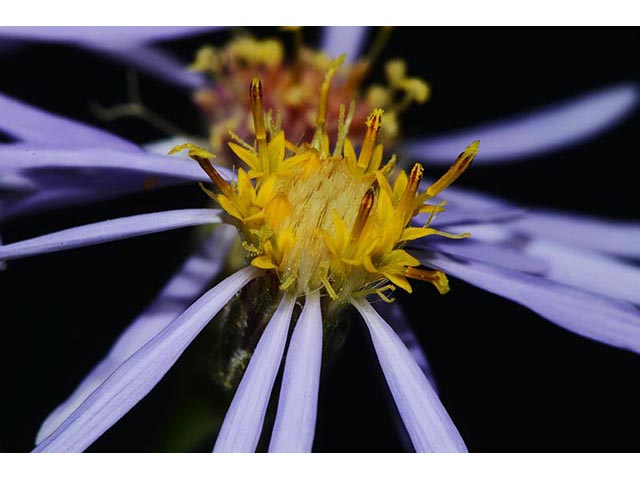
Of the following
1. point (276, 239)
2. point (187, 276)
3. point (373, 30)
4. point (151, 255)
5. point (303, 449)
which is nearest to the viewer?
point (303, 449)

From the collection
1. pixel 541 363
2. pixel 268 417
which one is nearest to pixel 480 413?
pixel 541 363

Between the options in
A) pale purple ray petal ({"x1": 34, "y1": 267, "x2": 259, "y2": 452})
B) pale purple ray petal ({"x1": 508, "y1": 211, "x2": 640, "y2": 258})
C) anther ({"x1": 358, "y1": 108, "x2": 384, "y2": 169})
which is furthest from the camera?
pale purple ray petal ({"x1": 508, "y1": 211, "x2": 640, "y2": 258})

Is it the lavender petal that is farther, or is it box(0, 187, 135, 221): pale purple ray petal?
the lavender petal

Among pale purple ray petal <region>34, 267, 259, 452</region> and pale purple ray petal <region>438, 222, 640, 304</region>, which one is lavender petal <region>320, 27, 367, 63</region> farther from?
pale purple ray petal <region>34, 267, 259, 452</region>

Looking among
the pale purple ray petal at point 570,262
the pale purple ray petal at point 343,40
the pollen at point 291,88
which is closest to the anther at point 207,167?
the pale purple ray petal at point 570,262

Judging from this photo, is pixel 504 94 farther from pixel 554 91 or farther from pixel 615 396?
pixel 615 396

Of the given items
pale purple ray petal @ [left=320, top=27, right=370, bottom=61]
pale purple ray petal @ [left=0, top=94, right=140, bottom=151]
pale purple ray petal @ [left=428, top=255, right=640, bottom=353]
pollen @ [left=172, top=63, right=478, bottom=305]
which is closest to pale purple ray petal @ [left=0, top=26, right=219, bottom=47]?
pale purple ray petal @ [left=0, top=94, right=140, bottom=151]
